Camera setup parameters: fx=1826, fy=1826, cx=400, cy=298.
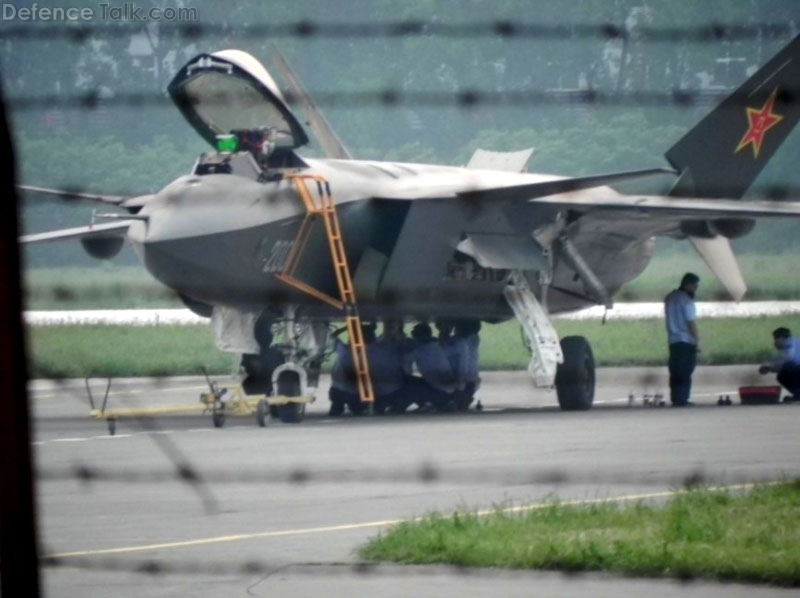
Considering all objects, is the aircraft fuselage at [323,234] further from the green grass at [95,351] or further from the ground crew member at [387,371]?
the green grass at [95,351]

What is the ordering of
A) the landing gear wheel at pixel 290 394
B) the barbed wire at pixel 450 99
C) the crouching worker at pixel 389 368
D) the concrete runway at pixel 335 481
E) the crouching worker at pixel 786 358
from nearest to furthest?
the barbed wire at pixel 450 99 → the concrete runway at pixel 335 481 → the crouching worker at pixel 786 358 → the crouching worker at pixel 389 368 → the landing gear wheel at pixel 290 394

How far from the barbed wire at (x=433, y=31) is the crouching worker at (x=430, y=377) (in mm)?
8307

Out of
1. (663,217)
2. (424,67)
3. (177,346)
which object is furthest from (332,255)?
(424,67)

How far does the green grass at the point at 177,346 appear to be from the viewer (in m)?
8.19

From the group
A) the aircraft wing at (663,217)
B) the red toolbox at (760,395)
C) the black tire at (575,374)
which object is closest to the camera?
the aircraft wing at (663,217)

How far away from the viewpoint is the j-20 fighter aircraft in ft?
34.0

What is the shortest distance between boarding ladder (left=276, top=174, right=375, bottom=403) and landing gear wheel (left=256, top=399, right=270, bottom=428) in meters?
1.83

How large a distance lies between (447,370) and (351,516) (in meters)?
4.86

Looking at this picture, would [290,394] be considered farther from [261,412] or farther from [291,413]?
[261,412]

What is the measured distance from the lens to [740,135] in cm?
812

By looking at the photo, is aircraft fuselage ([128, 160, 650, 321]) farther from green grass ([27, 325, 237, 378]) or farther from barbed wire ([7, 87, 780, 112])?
barbed wire ([7, 87, 780, 112])

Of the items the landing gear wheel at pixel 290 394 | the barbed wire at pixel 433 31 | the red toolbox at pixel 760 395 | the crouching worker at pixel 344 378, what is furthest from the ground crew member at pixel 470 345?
the barbed wire at pixel 433 31

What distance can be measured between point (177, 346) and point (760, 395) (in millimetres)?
5511

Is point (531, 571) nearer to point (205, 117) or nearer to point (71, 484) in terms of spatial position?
point (205, 117)
